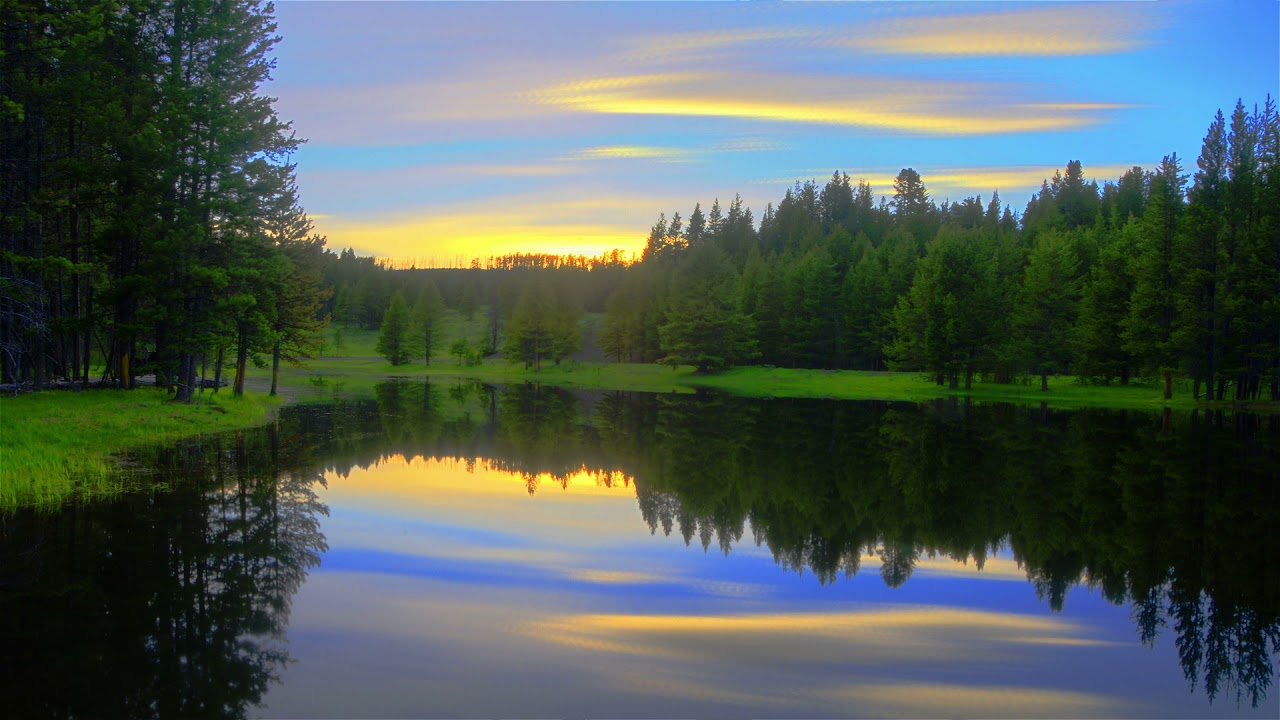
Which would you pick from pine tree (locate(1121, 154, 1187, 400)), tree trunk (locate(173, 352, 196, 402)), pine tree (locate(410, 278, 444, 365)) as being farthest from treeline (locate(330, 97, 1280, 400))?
tree trunk (locate(173, 352, 196, 402))

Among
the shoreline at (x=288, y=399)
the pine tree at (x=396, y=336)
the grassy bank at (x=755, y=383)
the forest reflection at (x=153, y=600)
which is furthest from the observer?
the pine tree at (x=396, y=336)

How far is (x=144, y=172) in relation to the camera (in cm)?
2928

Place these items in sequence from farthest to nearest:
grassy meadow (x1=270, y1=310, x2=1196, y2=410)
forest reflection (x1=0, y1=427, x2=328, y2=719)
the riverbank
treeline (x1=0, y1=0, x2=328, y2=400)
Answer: grassy meadow (x1=270, y1=310, x2=1196, y2=410) < the riverbank < treeline (x1=0, y1=0, x2=328, y2=400) < forest reflection (x1=0, y1=427, x2=328, y2=719)

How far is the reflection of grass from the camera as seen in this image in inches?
653

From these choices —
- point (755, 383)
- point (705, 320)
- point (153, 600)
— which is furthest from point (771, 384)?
point (153, 600)

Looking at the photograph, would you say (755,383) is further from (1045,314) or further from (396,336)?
(396,336)

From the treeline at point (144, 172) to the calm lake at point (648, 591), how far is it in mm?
9545

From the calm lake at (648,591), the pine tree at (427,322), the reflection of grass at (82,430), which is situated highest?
the pine tree at (427,322)

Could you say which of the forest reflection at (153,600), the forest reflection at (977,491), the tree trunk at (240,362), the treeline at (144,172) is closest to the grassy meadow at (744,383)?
the tree trunk at (240,362)

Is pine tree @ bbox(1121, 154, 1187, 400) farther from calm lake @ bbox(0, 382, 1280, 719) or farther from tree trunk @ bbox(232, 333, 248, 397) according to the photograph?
tree trunk @ bbox(232, 333, 248, 397)

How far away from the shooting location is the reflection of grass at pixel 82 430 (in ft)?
54.4

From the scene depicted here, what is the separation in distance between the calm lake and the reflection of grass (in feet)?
5.04

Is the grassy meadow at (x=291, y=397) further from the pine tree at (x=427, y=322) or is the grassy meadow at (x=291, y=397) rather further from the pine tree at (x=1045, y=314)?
the pine tree at (x=427, y=322)

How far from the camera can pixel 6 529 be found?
1333cm
